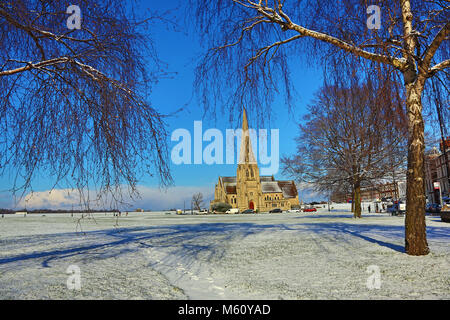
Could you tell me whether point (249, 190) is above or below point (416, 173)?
above

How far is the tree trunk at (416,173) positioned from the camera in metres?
6.17

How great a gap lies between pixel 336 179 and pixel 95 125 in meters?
20.0

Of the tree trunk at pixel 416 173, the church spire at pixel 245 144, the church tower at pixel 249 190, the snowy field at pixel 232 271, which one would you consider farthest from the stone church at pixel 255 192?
the church spire at pixel 245 144

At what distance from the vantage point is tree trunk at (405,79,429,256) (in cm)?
617

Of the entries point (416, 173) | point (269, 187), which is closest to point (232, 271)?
point (416, 173)

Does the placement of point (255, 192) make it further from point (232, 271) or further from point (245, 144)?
point (245, 144)

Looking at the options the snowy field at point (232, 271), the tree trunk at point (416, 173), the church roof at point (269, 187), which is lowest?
the snowy field at point (232, 271)

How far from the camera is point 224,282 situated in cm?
509

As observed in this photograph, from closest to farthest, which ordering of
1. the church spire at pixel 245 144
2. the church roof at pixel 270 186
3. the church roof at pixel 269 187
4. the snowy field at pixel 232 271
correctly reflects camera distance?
the snowy field at pixel 232 271
the church spire at pixel 245 144
the church roof at pixel 269 187
the church roof at pixel 270 186

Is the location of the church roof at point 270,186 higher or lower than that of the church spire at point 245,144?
higher

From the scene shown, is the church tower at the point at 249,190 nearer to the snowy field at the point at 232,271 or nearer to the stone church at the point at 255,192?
the stone church at the point at 255,192

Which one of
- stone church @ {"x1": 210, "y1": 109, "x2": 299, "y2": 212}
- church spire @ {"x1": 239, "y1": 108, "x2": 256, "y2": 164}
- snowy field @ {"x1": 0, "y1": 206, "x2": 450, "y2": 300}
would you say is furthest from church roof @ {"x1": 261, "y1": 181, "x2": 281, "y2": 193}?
church spire @ {"x1": 239, "y1": 108, "x2": 256, "y2": 164}

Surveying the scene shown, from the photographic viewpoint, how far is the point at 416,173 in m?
6.18
